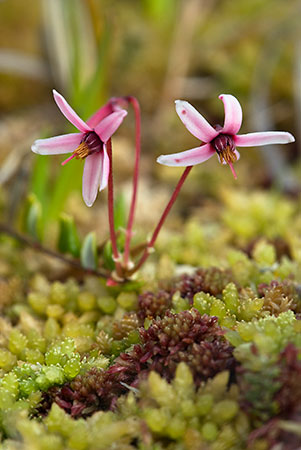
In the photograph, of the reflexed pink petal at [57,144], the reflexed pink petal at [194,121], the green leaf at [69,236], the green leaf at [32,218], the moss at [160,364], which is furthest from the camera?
the green leaf at [32,218]

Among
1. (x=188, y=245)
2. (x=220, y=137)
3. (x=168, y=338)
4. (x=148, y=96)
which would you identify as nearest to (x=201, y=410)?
(x=168, y=338)

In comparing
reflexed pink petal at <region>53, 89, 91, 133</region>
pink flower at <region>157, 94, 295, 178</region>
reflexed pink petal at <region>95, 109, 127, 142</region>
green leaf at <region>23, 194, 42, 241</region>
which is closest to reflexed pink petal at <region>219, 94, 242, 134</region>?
pink flower at <region>157, 94, 295, 178</region>

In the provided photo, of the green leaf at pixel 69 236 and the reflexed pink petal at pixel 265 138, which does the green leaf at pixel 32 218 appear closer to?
the green leaf at pixel 69 236

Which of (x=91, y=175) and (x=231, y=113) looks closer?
(x=231, y=113)

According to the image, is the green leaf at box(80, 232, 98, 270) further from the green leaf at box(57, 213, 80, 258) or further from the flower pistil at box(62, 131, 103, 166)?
the flower pistil at box(62, 131, 103, 166)

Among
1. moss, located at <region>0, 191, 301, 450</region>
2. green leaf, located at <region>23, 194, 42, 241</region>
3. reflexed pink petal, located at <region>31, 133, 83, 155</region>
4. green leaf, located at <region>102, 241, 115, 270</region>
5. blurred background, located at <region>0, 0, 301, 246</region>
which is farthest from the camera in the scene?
blurred background, located at <region>0, 0, 301, 246</region>

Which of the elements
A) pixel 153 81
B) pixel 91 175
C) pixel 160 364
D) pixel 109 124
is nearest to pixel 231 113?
pixel 109 124

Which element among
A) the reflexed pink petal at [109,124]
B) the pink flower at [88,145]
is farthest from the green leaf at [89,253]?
the reflexed pink petal at [109,124]

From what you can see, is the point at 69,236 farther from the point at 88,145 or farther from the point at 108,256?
the point at 88,145
